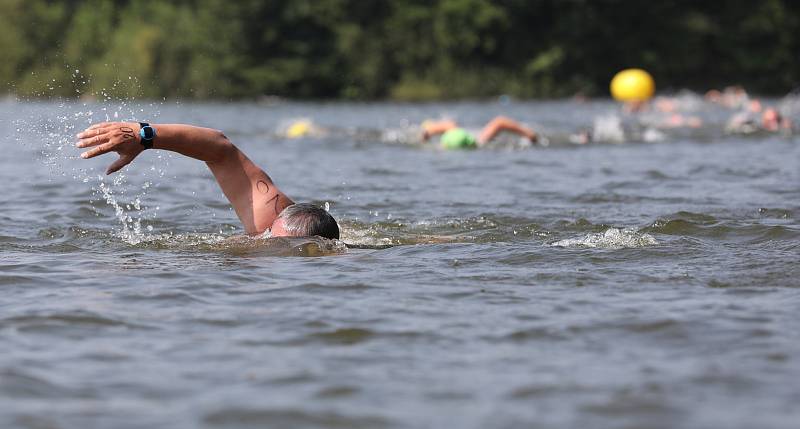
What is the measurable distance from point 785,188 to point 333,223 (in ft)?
20.4

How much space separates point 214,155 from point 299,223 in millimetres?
726

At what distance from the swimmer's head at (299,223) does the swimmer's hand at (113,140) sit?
129 centimetres

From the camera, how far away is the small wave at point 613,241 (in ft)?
26.1

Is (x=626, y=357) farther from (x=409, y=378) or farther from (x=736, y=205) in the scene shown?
(x=736, y=205)

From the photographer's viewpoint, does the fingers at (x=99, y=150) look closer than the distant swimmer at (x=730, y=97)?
Yes

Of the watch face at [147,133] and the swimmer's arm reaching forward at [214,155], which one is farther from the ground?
the watch face at [147,133]

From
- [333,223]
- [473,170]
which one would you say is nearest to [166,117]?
[473,170]

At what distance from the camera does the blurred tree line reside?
190 ft

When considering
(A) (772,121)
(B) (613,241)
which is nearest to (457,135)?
(A) (772,121)

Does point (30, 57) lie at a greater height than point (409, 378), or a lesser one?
greater

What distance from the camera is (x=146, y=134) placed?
22.1ft

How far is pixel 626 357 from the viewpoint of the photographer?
16.3 ft

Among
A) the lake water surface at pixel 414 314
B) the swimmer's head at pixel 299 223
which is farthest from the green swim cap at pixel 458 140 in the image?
the swimmer's head at pixel 299 223

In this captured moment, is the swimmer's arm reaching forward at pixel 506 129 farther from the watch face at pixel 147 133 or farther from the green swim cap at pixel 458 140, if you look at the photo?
the watch face at pixel 147 133
